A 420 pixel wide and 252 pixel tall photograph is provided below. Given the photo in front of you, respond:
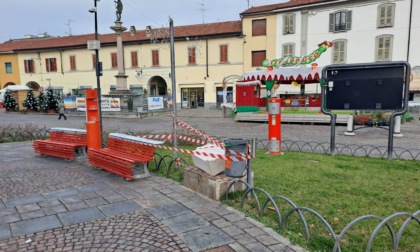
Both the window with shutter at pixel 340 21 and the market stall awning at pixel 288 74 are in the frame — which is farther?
the window with shutter at pixel 340 21

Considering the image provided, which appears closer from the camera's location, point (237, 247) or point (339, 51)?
point (237, 247)

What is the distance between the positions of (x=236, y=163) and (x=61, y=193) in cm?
300

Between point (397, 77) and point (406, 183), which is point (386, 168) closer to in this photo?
point (406, 183)

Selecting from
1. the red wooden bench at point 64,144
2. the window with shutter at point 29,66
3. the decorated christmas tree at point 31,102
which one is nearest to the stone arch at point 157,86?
the decorated christmas tree at point 31,102

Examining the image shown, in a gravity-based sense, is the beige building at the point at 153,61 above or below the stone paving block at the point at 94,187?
above

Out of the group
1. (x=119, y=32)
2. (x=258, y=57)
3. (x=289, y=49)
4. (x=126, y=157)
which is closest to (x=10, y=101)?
(x=119, y=32)

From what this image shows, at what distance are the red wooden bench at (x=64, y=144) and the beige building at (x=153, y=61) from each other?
22212mm

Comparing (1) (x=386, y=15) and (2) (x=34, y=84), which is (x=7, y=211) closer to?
(1) (x=386, y=15)

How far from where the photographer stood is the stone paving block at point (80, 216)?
13.4ft

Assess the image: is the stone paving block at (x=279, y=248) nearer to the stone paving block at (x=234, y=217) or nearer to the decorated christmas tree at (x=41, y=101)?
the stone paving block at (x=234, y=217)

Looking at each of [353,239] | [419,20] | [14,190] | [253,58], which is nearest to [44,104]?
[253,58]

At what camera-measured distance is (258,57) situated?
1209 inches

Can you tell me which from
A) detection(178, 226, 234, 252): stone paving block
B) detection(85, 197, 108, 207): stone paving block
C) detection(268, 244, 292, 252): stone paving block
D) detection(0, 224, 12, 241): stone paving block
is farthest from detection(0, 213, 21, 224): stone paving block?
detection(268, 244, 292, 252): stone paving block

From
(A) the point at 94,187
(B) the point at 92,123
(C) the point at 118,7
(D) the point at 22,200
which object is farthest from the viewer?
(C) the point at 118,7
